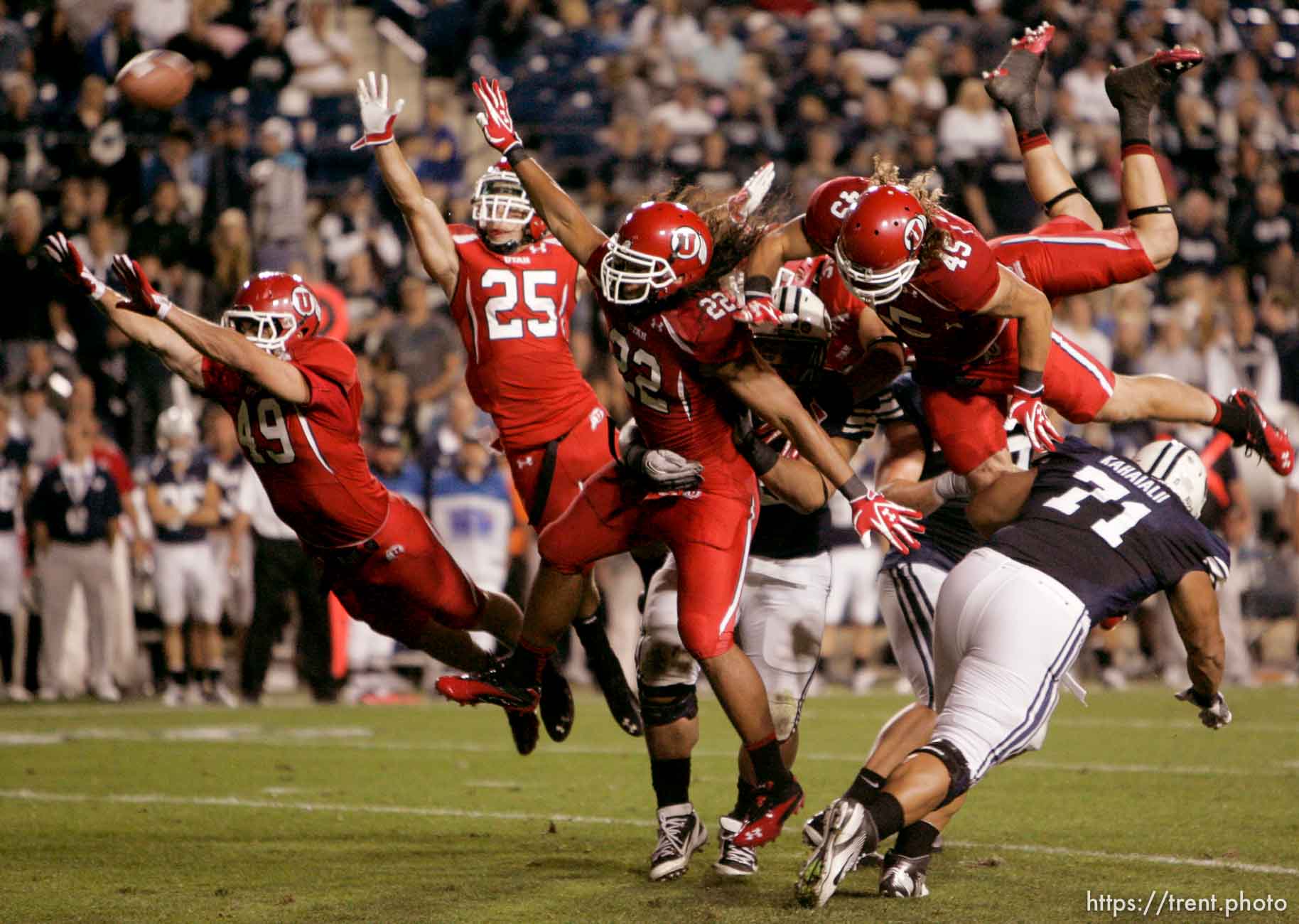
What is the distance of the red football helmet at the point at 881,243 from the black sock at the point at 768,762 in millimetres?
1419

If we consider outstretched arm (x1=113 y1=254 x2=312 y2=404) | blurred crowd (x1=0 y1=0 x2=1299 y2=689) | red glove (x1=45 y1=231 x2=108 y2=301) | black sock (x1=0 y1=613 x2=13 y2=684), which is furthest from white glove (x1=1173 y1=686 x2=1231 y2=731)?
black sock (x1=0 y1=613 x2=13 y2=684)

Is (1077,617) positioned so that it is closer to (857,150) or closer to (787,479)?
(787,479)

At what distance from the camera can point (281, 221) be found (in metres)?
13.4

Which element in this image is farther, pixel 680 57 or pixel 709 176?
pixel 680 57

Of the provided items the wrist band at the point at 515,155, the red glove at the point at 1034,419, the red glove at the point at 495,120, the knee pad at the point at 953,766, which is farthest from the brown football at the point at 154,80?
the knee pad at the point at 953,766

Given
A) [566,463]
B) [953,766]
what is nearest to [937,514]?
[566,463]

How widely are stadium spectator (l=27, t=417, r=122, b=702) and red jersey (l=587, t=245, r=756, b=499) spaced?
23.8 ft

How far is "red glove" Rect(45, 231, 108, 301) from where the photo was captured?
20.4ft

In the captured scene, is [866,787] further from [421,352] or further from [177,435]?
[421,352]

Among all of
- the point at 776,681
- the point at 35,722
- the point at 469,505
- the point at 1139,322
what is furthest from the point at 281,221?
the point at 776,681

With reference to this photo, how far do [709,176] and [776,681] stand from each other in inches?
A: 358

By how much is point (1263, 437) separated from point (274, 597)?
701cm

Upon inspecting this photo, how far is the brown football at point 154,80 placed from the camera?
1030 centimetres

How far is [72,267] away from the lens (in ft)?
20.5
